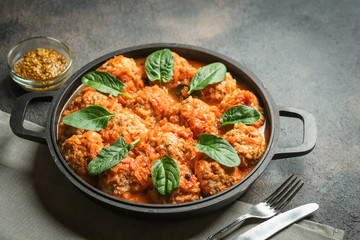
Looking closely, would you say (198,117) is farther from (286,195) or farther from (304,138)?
(286,195)

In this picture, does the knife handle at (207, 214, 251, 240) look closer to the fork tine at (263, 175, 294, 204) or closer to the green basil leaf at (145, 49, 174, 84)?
the fork tine at (263, 175, 294, 204)

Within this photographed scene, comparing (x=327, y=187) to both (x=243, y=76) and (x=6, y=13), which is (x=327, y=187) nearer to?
(x=243, y=76)

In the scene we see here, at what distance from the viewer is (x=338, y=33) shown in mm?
5648

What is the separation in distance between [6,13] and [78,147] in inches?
115

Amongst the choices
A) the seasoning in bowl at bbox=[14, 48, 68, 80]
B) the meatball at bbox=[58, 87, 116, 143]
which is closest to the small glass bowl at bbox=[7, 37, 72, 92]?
the seasoning in bowl at bbox=[14, 48, 68, 80]

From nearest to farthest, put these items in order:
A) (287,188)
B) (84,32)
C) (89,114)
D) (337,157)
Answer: (89,114)
(287,188)
(337,157)
(84,32)

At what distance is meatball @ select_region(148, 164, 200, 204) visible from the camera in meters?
3.57

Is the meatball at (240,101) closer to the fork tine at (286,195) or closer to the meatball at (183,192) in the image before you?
the fork tine at (286,195)

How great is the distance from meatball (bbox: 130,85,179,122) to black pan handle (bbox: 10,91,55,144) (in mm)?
883

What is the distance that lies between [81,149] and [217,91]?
142 centimetres

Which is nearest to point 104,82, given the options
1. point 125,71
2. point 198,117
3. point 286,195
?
point 125,71

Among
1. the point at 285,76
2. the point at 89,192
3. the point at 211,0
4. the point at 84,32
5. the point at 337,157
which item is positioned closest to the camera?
the point at 89,192

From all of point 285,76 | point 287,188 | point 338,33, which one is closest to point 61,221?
point 287,188

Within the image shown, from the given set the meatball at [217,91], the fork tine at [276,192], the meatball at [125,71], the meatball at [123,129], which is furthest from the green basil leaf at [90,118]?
the fork tine at [276,192]
